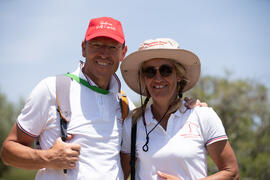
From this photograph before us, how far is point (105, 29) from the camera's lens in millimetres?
3434

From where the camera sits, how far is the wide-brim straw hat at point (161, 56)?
11.5 ft

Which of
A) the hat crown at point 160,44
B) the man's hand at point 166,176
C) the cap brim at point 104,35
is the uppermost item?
the cap brim at point 104,35

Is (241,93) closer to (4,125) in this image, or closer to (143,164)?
(143,164)

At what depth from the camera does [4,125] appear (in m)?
25.8

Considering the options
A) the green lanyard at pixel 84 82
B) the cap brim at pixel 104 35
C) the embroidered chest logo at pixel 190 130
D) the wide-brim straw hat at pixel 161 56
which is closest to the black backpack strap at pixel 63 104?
the green lanyard at pixel 84 82

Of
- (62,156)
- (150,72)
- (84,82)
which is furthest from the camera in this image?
(150,72)

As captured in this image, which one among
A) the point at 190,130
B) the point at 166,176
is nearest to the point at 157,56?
the point at 190,130

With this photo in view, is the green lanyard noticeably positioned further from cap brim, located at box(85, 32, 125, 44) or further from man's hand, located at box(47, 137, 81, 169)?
man's hand, located at box(47, 137, 81, 169)

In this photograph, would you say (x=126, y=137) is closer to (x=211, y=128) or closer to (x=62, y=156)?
(x=62, y=156)

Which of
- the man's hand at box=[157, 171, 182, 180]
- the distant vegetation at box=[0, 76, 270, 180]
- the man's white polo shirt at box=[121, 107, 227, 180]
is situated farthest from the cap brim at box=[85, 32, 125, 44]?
the distant vegetation at box=[0, 76, 270, 180]

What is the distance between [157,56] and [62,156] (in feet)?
5.57

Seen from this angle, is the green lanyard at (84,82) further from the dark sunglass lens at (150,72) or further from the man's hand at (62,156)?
the man's hand at (62,156)

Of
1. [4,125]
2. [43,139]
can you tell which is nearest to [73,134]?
[43,139]

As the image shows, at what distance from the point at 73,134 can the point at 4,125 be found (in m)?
25.7
